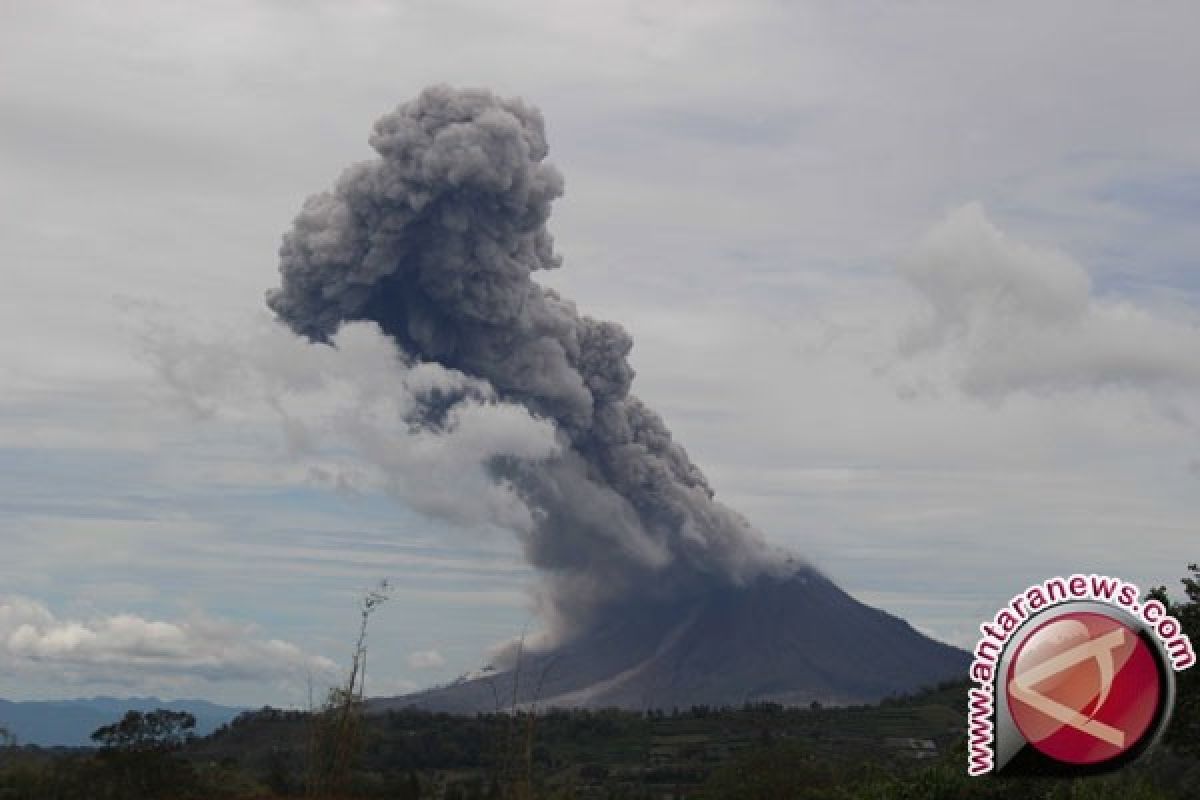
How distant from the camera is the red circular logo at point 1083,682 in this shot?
1678 centimetres

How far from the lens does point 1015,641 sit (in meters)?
17.0

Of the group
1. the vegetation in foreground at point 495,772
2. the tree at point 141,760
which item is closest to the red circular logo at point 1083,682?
the vegetation in foreground at point 495,772

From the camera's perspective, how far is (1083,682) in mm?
16859

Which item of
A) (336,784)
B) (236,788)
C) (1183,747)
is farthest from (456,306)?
(336,784)

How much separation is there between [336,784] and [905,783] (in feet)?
76.0

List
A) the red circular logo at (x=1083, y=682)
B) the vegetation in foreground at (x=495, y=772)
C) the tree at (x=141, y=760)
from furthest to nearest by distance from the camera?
the tree at (x=141, y=760)
the vegetation in foreground at (x=495, y=772)
the red circular logo at (x=1083, y=682)

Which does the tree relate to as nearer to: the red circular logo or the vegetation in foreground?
the vegetation in foreground

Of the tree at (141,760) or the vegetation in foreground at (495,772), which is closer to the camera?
the vegetation in foreground at (495,772)

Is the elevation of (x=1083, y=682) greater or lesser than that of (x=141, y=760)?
greater

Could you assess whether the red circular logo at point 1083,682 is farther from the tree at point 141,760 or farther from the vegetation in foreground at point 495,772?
the tree at point 141,760

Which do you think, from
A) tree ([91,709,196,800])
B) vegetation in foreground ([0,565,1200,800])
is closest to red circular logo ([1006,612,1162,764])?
vegetation in foreground ([0,565,1200,800])

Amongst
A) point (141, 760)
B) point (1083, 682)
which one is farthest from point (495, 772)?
point (141, 760)

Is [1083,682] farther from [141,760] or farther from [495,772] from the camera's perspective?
[141,760]

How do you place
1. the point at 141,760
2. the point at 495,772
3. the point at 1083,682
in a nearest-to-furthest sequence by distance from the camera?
the point at 1083,682 < the point at 495,772 < the point at 141,760
